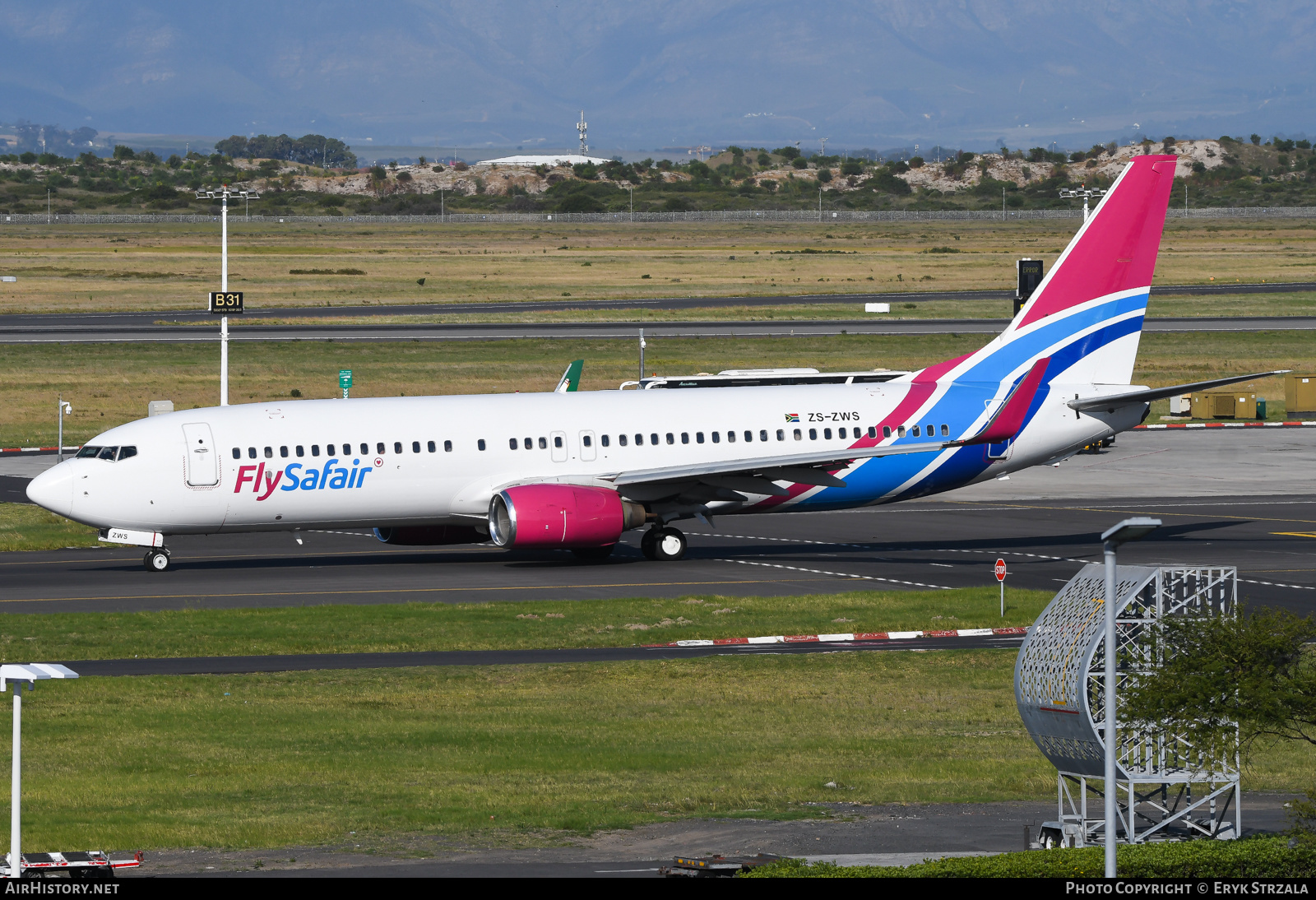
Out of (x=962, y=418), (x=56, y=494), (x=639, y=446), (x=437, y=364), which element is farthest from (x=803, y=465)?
(x=437, y=364)

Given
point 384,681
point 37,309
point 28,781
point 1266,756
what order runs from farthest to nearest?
point 37,309 → point 384,681 → point 1266,756 → point 28,781

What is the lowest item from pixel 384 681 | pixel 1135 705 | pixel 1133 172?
pixel 384 681

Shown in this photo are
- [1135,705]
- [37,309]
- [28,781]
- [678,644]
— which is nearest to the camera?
[1135,705]

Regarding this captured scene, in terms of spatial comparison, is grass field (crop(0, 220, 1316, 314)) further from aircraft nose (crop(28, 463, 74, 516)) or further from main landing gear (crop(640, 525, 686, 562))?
main landing gear (crop(640, 525, 686, 562))

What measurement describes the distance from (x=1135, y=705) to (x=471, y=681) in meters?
16.8

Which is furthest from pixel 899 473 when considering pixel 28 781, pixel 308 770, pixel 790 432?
pixel 28 781

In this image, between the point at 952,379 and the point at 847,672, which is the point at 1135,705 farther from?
the point at 952,379

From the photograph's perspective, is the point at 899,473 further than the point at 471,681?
Yes

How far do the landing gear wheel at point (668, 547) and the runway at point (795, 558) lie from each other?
439 mm

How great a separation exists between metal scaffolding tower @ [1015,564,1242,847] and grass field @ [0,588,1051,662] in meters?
17.2

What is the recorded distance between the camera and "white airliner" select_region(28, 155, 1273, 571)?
45000 millimetres

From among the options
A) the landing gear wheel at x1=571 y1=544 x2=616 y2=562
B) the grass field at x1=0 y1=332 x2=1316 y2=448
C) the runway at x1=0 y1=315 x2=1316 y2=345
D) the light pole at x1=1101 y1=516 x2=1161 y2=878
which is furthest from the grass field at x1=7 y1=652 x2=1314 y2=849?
the runway at x1=0 y1=315 x2=1316 y2=345

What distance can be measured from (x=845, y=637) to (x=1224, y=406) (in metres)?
49.7

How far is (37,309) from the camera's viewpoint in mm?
128375
